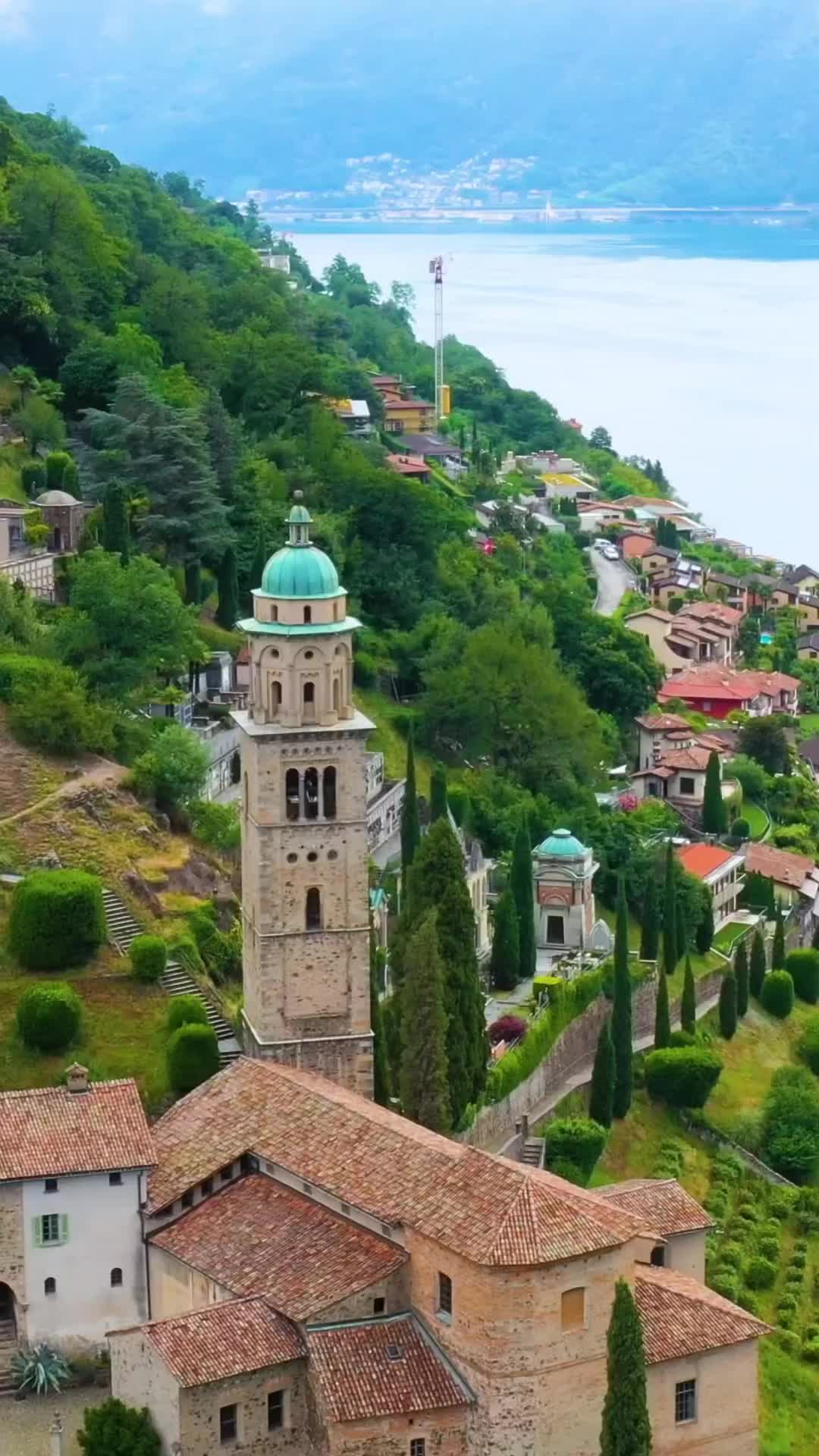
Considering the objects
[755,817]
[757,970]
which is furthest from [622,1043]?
[755,817]

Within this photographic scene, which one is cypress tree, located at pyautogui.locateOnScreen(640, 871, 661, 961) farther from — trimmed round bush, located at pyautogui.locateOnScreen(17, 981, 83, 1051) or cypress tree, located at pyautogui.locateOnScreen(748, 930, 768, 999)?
trimmed round bush, located at pyautogui.locateOnScreen(17, 981, 83, 1051)

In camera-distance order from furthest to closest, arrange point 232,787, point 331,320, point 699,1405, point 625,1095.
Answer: point 331,320
point 232,787
point 625,1095
point 699,1405

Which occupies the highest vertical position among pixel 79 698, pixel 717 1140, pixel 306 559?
pixel 306 559

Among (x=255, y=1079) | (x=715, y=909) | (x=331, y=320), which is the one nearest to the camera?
(x=255, y=1079)

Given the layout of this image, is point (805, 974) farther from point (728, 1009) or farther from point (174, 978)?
point (174, 978)

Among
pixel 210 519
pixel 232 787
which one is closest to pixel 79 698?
pixel 232 787

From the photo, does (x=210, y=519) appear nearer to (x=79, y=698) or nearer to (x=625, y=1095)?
(x=79, y=698)

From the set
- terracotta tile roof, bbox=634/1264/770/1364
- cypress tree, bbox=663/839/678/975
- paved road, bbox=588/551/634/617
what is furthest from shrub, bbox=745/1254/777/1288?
paved road, bbox=588/551/634/617
